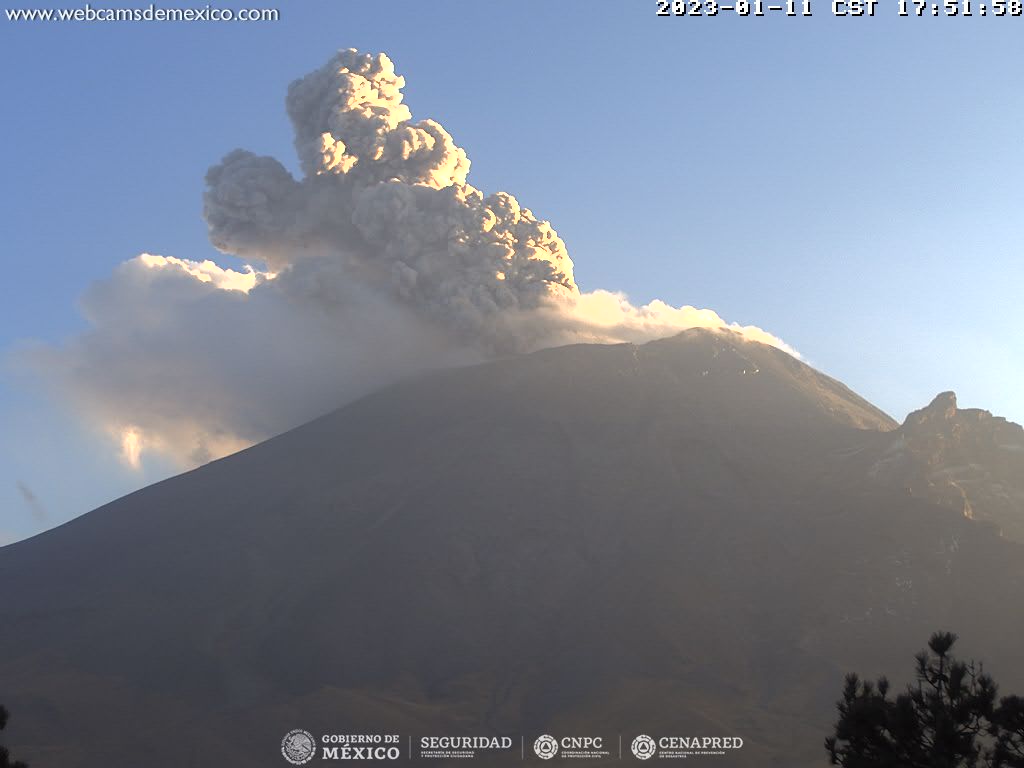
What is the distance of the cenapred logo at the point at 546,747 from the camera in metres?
84.2

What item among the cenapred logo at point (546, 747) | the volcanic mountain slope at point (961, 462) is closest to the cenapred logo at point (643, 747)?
the cenapred logo at point (546, 747)

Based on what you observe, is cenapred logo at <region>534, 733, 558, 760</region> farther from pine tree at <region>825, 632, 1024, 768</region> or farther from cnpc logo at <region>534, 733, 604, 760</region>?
pine tree at <region>825, 632, 1024, 768</region>

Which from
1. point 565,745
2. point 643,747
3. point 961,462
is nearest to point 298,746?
point 565,745

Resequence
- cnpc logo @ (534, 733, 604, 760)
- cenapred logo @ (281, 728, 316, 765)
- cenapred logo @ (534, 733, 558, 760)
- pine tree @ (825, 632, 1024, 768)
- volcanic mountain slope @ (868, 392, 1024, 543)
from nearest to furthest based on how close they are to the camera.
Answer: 1. pine tree @ (825, 632, 1024, 768)
2. cenapred logo @ (281, 728, 316, 765)
3. cenapred logo @ (534, 733, 558, 760)
4. cnpc logo @ (534, 733, 604, 760)
5. volcanic mountain slope @ (868, 392, 1024, 543)

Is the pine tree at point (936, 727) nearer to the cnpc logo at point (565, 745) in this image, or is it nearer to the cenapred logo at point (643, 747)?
the cenapred logo at point (643, 747)

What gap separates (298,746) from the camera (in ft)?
280

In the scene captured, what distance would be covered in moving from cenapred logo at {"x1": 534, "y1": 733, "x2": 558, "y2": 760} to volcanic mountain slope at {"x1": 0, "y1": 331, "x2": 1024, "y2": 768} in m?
2.76

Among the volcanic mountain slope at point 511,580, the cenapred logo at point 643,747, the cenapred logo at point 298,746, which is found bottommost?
the cenapred logo at point 643,747

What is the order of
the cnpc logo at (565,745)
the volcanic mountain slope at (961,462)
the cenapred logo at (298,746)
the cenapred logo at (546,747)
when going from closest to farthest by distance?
the cenapred logo at (298,746), the cenapred logo at (546,747), the cnpc logo at (565,745), the volcanic mountain slope at (961,462)

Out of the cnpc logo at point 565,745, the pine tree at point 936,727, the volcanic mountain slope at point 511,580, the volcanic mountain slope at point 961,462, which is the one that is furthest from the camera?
the volcanic mountain slope at point 961,462

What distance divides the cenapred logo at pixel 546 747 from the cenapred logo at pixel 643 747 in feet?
17.4

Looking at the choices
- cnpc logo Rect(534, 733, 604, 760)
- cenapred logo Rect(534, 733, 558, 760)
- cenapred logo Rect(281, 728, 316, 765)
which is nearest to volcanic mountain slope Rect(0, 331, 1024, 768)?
cenapred logo Rect(281, 728, 316, 765)

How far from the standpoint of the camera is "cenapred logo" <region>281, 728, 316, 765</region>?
275ft

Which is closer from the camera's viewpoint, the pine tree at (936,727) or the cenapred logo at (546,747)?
the pine tree at (936,727)
